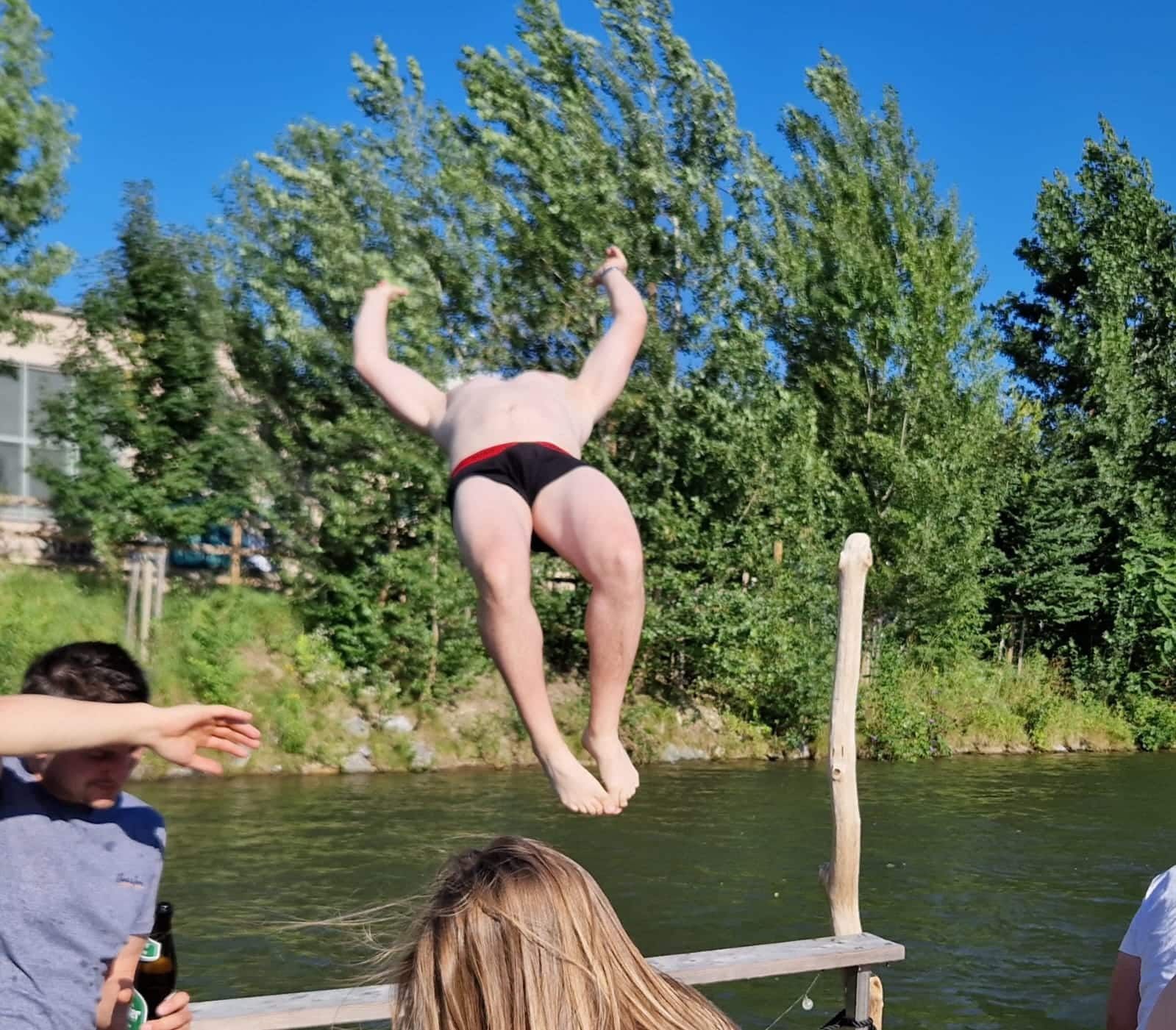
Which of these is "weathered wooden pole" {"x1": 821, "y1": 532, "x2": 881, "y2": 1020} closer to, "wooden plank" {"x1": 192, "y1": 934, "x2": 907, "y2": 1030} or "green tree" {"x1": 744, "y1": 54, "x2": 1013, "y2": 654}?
"wooden plank" {"x1": 192, "y1": 934, "x2": 907, "y2": 1030}

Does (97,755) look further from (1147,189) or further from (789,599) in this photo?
(1147,189)

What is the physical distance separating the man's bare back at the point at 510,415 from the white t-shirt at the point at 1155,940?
1640 millimetres

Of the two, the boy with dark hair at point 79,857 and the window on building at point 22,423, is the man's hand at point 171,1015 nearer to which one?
the boy with dark hair at point 79,857

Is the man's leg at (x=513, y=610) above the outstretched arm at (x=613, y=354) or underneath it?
underneath

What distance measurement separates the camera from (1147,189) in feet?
102

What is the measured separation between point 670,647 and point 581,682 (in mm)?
1693

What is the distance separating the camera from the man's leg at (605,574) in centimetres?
320

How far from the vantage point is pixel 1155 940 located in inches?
114

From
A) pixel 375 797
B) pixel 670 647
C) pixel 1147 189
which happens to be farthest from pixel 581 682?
pixel 1147 189

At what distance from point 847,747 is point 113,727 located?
4.84m

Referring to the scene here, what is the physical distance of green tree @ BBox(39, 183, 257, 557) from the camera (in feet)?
61.9

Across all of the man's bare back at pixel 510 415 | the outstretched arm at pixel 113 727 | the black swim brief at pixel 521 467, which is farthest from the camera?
the man's bare back at pixel 510 415

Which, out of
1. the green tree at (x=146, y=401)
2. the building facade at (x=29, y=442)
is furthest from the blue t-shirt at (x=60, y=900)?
the building facade at (x=29, y=442)

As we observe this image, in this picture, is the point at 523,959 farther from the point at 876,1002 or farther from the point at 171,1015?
the point at 876,1002
